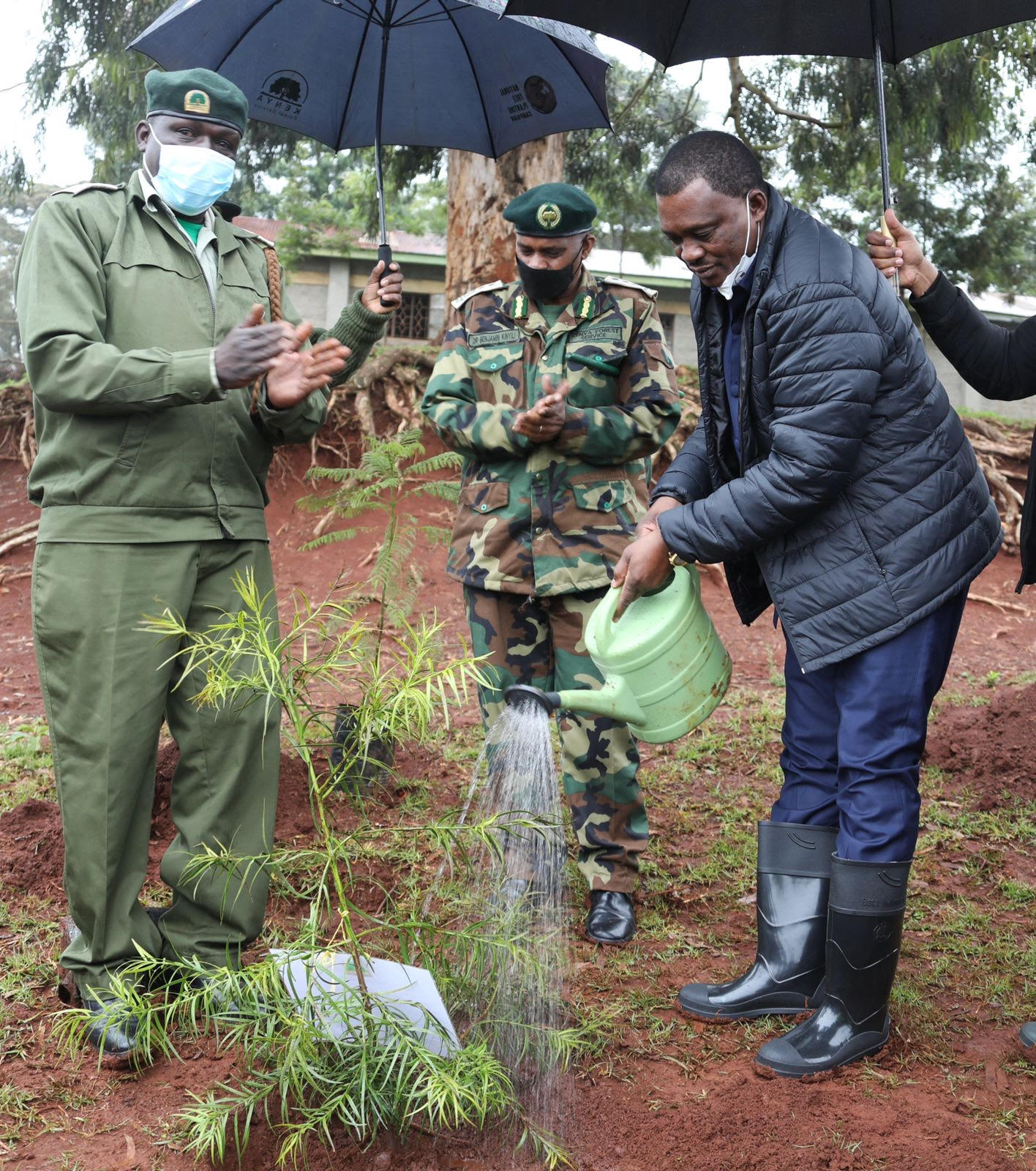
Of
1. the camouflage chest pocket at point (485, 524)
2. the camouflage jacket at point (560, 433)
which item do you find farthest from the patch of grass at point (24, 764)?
the camouflage jacket at point (560, 433)

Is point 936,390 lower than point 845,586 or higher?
higher

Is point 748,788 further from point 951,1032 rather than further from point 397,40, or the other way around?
point 397,40

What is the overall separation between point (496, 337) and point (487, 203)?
12.6 ft

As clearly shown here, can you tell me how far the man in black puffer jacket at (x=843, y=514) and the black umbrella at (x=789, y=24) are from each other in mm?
722

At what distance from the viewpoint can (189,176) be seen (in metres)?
2.89

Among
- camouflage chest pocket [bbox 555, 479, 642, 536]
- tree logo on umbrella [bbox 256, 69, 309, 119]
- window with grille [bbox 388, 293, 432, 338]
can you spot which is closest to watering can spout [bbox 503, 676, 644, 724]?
camouflage chest pocket [bbox 555, 479, 642, 536]

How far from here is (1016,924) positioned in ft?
12.2

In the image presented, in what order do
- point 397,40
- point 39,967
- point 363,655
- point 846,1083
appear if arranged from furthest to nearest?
point 397,40, point 39,967, point 846,1083, point 363,655

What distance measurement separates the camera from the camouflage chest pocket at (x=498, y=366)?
3.59 m

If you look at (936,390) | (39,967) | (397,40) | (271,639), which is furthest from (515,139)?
(39,967)

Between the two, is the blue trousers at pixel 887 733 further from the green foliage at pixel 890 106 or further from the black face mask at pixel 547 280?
the green foliage at pixel 890 106

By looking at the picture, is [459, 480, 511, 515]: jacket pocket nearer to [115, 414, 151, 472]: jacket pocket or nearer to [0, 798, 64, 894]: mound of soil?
[115, 414, 151, 472]: jacket pocket

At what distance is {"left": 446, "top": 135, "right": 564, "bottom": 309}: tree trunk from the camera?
23.0 feet

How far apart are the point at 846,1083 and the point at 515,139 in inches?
129
